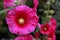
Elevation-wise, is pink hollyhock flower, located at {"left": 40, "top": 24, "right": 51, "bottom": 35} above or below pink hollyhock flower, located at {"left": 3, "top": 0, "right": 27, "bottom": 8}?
below

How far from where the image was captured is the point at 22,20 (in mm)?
859

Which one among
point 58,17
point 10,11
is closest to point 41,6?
point 58,17

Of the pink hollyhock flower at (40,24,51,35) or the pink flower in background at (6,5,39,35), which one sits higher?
the pink flower in background at (6,5,39,35)

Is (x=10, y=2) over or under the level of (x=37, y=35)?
over

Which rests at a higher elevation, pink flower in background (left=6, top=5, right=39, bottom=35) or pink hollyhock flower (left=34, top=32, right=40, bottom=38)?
pink flower in background (left=6, top=5, right=39, bottom=35)

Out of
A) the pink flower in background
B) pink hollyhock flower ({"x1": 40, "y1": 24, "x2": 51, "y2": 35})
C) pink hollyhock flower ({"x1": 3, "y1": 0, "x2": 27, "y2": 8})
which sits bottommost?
pink hollyhock flower ({"x1": 40, "y1": 24, "x2": 51, "y2": 35})

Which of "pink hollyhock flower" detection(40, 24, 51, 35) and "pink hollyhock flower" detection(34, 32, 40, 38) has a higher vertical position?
"pink hollyhock flower" detection(40, 24, 51, 35)

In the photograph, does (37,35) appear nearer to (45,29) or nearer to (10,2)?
(45,29)

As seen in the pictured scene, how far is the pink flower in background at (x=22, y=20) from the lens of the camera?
0.83 meters

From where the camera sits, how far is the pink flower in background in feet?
2.72

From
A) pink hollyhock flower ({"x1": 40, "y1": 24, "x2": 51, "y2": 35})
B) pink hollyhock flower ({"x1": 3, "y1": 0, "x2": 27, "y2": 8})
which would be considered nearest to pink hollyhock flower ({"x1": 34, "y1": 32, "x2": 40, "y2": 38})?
pink hollyhock flower ({"x1": 40, "y1": 24, "x2": 51, "y2": 35})

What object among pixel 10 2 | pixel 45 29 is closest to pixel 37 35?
pixel 45 29

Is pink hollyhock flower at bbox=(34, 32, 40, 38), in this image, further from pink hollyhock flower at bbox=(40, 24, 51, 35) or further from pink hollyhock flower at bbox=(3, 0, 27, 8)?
pink hollyhock flower at bbox=(3, 0, 27, 8)

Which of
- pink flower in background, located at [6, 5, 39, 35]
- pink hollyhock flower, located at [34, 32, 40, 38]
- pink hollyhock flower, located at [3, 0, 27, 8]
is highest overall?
pink hollyhock flower, located at [3, 0, 27, 8]
